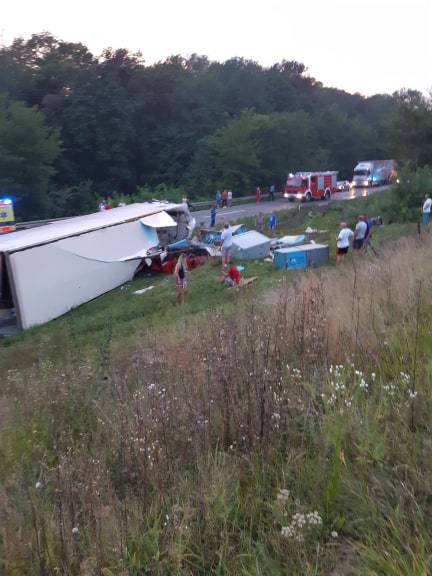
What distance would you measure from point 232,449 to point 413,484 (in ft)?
3.11

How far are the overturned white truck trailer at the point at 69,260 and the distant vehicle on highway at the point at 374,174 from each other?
33400mm

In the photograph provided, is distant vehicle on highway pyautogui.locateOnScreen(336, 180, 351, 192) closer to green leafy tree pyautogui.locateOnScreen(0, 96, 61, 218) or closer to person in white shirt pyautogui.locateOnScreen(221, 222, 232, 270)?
green leafy tree pyautogui.locateOnScreen(0, 96, 61, 218)

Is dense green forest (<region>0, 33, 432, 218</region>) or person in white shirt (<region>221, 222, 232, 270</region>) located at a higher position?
dense green forest (<region>0, 33, 432, 218</region>)

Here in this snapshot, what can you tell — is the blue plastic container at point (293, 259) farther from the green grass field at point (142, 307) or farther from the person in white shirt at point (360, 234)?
the person in white shirt at point (360, 234)

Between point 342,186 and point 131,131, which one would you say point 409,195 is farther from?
point 131,131

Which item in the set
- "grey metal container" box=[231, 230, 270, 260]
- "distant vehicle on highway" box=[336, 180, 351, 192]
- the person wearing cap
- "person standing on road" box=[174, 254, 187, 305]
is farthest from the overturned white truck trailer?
"distant vehicle on highway" box=[336, 180, 351, 192]

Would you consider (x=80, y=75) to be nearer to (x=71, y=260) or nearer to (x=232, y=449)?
(x=71, y=260)

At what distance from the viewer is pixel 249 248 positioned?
52.5 feet

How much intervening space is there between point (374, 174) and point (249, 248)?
3507cm

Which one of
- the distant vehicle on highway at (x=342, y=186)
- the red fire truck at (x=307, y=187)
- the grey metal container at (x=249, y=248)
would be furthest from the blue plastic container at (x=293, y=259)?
the distant vehicle on highway at (x=342, y=186)

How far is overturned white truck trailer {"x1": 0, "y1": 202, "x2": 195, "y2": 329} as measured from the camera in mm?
12977

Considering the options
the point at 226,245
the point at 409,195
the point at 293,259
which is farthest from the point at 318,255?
the point at 409,195

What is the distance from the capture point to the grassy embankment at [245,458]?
2.26 metres

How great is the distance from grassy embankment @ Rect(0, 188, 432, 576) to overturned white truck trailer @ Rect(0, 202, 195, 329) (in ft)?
30.2
